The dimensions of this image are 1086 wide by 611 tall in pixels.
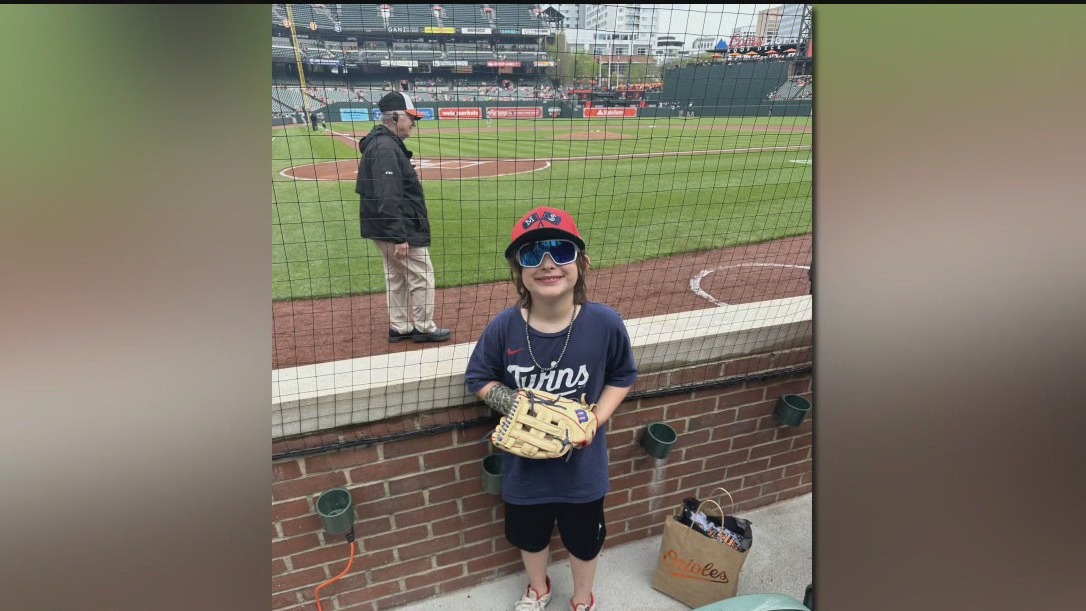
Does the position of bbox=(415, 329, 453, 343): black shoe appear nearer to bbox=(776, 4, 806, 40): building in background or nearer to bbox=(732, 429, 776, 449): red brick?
bbox=(732, 429, 776, 449): red brick

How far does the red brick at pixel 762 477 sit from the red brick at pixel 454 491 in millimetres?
1539

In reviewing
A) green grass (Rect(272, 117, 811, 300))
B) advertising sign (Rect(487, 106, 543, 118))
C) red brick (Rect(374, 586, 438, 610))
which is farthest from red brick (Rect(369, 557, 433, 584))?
advertising sign (Rect(487, 106, 543, 118))

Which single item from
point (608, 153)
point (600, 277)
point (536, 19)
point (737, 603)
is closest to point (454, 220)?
point (600, 277)

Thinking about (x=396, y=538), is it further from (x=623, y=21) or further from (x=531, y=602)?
(x=623, y=21)

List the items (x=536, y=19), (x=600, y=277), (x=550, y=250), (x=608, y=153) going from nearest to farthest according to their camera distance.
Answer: (x=550, y=250)
(x=536, y=19)
(x=600, y=277)
(x=608, y=153)

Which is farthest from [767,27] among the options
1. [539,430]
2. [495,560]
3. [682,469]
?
[495,560]

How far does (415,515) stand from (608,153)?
47.3 feet

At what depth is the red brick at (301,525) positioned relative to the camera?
200 cm

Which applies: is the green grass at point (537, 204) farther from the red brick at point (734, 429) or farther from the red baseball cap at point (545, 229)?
the red baseball cap at point (545, 229)

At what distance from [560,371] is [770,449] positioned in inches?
66.8

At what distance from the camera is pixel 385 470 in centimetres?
206
